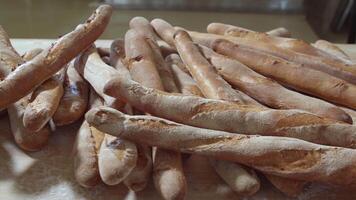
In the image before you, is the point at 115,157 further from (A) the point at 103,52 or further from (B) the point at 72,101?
(A) the point at 103,52

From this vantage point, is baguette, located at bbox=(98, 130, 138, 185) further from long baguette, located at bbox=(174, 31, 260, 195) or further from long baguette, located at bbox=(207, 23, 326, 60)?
long baguette, located at bbox=(207, 23, 326, 60)

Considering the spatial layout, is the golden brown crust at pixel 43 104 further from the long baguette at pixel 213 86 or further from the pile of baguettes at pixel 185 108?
the long baguette at pixel 213 86

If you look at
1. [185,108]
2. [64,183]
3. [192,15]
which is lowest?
[192,15]

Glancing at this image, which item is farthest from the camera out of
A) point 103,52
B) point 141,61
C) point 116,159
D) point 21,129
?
point 103,52

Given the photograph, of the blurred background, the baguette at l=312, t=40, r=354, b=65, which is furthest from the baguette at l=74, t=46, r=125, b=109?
the blurred background

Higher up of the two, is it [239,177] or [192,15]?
[239,177]

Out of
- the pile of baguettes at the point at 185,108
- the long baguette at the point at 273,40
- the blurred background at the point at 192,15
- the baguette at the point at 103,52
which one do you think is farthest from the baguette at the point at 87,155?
the blurred background at the point at 192,15

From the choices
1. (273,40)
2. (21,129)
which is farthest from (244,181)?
(273,40)
